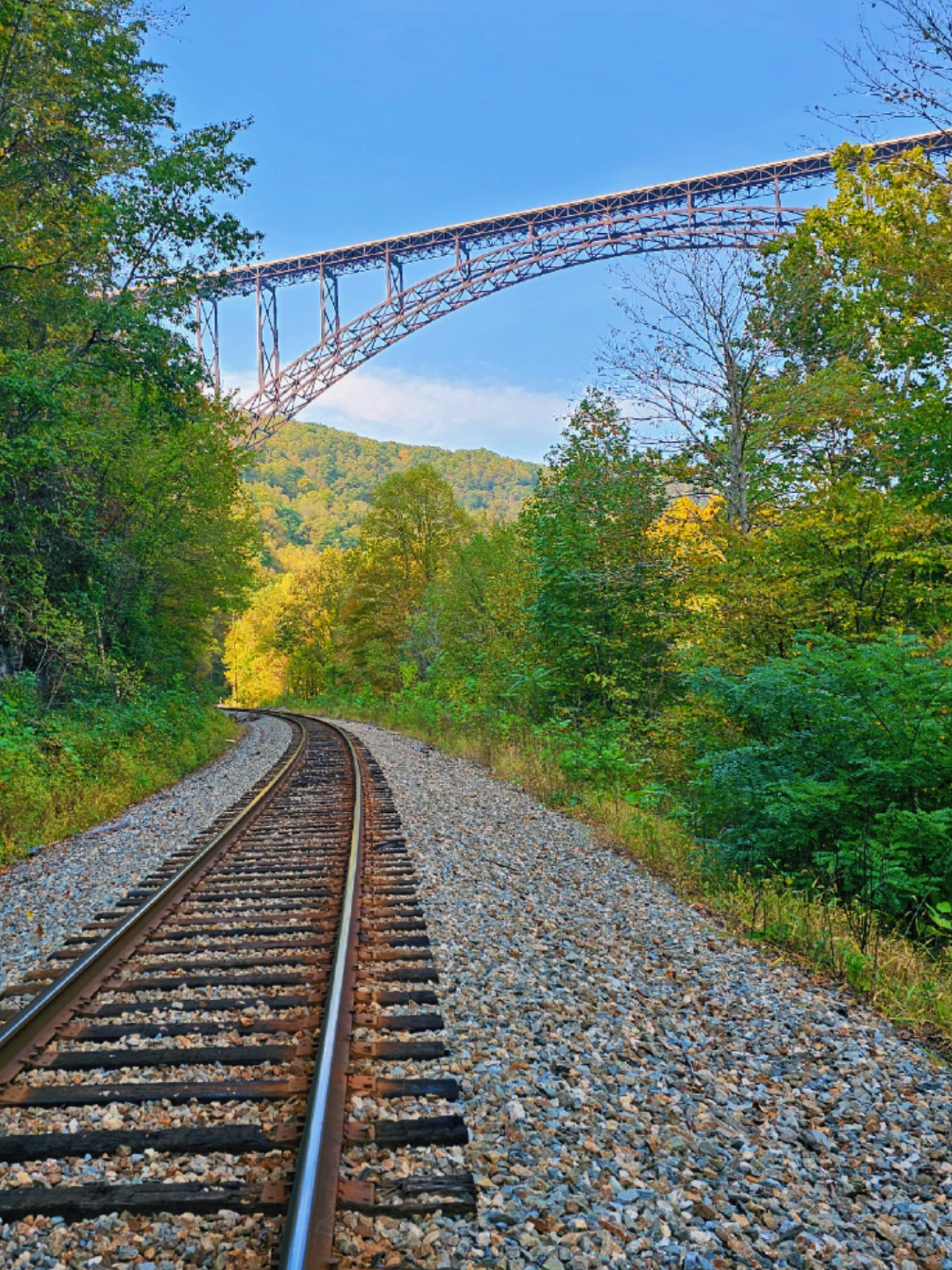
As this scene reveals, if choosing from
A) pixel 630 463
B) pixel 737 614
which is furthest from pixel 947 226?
pixel 737 614

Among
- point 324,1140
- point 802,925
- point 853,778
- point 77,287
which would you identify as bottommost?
point 802,925

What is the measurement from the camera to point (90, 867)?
20.7 feet

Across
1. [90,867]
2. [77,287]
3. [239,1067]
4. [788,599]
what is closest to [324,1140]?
[239,1067]

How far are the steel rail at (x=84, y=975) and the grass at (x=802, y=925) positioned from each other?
11.7ft

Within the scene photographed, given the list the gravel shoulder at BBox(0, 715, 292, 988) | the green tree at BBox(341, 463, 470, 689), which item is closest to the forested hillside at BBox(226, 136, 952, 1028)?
the gravel shoulder at BBox(0, 715, 292, 988)

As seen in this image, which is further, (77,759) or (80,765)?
(80,765)

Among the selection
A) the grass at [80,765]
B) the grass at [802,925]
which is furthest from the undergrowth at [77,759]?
the grass at [802,925]

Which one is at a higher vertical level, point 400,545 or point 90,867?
point 400,545

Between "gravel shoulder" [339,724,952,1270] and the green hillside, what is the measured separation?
253 feet

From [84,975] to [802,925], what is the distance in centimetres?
394

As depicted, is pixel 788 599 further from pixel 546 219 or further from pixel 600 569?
pixel 546 219

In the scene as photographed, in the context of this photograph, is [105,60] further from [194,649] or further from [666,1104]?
[194,649]

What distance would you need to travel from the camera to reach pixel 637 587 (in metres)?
9.54

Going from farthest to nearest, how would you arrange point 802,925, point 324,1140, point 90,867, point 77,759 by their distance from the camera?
1. point 77,759
2. point 90,867
3. point 802,925
4. point 324,1140
